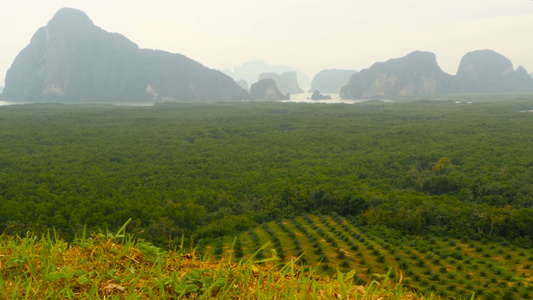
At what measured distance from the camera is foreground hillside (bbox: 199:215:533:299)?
18938 mm

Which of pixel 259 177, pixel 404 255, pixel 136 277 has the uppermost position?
pixel 136 277

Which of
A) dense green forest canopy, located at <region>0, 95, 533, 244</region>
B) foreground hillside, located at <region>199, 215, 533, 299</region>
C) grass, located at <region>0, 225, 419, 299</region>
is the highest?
grass, located at <region>0, 225, 419, 299</region>

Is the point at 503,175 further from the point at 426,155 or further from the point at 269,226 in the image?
the point at 269,226

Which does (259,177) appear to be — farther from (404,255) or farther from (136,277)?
(136,277)

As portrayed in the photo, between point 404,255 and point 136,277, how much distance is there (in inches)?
927

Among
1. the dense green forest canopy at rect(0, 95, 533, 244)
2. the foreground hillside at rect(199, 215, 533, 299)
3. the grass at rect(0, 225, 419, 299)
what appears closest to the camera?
the grass at rect(0, 225, 419, 299)

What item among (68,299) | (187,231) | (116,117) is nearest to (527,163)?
(187,231)

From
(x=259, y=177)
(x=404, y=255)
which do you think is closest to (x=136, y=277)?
(x=404, y=255)

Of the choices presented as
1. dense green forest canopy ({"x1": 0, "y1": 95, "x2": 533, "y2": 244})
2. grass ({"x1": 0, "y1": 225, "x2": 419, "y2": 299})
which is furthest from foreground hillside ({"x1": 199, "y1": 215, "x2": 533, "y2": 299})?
grass ({"x1": 0, "y1": 225, "x2": 419, "y2": 299})

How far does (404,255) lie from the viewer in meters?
23.3

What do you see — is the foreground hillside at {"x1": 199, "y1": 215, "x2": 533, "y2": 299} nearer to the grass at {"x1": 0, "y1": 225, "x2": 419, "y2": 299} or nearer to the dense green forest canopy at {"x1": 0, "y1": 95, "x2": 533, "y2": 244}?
the dense green forest canopy at {"x1": 0, "y1": 95, "x2": 533, "y2": 244}

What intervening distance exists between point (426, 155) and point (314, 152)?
17822mm

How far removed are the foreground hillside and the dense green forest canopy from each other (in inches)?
94.8

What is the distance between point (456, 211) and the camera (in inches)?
1206
